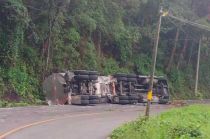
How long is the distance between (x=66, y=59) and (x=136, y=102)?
653cm

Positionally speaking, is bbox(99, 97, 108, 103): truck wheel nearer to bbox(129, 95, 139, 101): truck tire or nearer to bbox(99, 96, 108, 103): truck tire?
bbox(99, 96, 108, 103): truck tire

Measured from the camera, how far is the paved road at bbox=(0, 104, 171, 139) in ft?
59.8

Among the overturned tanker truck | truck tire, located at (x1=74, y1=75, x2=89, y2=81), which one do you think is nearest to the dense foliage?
the overturned tanker truck

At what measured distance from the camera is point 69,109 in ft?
99.8

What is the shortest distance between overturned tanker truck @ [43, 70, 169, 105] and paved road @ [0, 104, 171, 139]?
2.88 m

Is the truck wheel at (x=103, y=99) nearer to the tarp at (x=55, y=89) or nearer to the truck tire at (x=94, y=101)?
the truck tire at (x=94, y=101)

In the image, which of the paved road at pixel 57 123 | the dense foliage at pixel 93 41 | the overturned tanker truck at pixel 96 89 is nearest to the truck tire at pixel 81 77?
the overturned tanker truck at pixel 96 89

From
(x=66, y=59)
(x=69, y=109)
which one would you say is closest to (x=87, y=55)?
(x=66, y=59)

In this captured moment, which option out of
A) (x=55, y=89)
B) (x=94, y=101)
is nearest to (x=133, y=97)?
(x=94, y=101)

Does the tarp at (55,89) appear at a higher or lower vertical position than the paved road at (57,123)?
higher

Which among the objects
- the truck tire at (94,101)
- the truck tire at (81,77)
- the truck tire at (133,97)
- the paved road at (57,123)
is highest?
the truck tire at (81,77)

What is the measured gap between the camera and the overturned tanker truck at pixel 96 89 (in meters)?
34.5

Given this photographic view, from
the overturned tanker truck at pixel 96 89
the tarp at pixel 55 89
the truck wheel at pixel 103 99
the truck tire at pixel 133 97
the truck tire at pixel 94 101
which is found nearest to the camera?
the tarp at pixel 55 89

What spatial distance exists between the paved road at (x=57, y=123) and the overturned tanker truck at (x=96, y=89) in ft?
9.46
